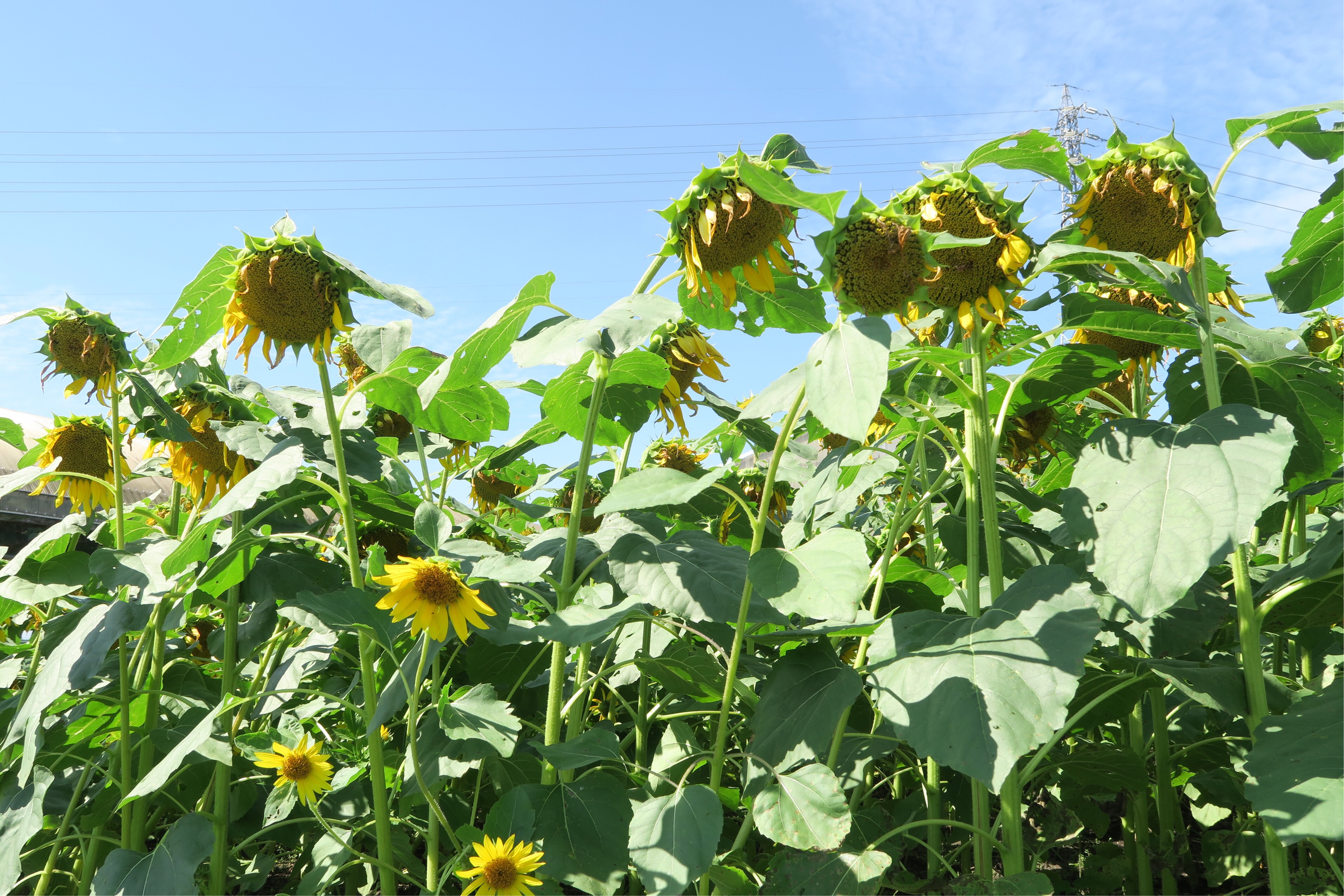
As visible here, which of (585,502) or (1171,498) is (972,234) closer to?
(1171,498)

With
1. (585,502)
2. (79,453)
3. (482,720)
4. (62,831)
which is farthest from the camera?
(585,502)

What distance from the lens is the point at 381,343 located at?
1.88 m

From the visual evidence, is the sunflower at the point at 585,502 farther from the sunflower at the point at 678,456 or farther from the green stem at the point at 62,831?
the green stem at the point at 62,831

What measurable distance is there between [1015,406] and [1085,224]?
38 centimetres

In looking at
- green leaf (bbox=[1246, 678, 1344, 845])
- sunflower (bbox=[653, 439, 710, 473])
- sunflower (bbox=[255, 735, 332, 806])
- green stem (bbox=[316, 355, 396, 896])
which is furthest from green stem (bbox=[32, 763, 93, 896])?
green leaf (bbox=[1246, 678, 1344, 845])

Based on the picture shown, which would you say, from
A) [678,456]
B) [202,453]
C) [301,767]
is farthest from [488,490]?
[301,767]

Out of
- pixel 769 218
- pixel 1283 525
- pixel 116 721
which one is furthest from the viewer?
pixel 116 721

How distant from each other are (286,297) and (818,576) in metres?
1.12

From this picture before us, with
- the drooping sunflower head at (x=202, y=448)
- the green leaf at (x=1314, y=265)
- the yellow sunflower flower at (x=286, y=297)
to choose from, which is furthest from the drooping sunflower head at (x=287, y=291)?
the green leaf at (x=1314, y=265)

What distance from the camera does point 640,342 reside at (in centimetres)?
136

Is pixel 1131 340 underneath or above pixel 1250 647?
above

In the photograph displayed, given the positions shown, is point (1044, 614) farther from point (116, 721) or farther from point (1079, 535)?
point (116, 721)

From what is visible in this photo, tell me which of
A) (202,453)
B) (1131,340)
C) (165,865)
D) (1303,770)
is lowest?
(165,865)

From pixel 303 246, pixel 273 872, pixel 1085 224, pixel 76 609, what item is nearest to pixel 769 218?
pixel 1085 224
